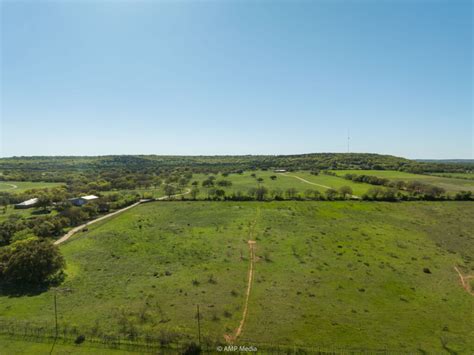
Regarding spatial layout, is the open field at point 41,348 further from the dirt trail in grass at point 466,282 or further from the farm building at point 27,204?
the farm building at point 27,204

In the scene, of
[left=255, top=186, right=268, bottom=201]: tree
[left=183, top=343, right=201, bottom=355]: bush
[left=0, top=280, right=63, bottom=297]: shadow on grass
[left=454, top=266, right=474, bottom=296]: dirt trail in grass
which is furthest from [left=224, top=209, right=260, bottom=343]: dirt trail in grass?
[left=454, top=266, right=474, bottom=296]: dirt trail in grass

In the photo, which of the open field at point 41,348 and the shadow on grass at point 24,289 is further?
the shadow on grass at point 24,289

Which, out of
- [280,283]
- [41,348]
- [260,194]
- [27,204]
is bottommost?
[41,348]

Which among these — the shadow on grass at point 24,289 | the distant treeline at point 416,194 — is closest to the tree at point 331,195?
the distant treeline at point 416,194

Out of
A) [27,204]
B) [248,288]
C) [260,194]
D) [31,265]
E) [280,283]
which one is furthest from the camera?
[260,194]

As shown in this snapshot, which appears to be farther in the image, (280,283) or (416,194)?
(416,194)

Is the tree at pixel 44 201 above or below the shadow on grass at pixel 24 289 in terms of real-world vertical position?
above

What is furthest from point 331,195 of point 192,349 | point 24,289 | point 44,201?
point 44,201

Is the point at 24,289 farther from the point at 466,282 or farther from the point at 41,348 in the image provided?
the point at 466,282

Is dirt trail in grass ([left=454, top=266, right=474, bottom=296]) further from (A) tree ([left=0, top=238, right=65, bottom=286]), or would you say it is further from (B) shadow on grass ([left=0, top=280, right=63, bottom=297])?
(A) tree ([left=0, top=238, right=65, bottom=286])
